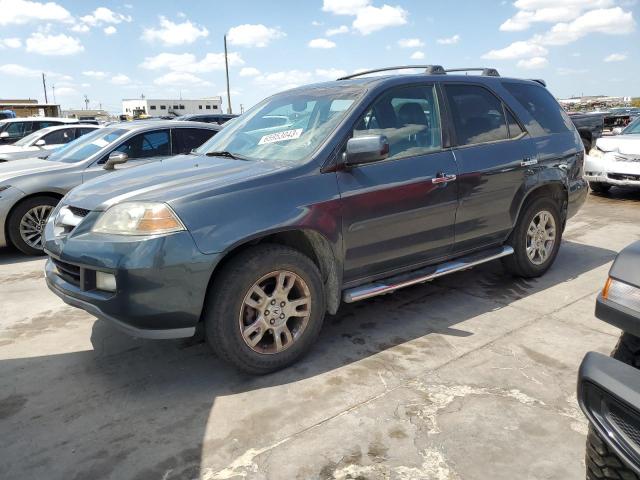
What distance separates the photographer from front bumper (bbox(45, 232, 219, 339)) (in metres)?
2.73

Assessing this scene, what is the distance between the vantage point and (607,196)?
9.45 metres

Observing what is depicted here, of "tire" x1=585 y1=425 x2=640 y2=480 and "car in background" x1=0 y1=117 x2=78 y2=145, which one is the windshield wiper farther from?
"car in background" x1=0 y1=117 x2=78 y2=145

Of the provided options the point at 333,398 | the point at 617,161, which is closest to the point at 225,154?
the point at 333,398

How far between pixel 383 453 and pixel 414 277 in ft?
5.09

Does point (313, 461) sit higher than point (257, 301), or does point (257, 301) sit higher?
point (257, 301)

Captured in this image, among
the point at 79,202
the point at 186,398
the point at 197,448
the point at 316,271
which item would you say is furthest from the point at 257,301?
the point at 79,202

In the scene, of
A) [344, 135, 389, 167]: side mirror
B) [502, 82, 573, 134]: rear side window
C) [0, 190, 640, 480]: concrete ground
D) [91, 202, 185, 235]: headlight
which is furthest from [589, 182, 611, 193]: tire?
[91, 202, 185, 235]: headlight

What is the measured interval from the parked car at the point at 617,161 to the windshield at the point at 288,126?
692cm

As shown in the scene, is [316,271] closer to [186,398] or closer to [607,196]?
[186,398]

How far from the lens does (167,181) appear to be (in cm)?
317

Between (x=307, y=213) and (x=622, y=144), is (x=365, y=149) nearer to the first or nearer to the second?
(x=307, y=213)

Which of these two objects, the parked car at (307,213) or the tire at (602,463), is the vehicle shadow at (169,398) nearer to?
the parked car at (307,213)

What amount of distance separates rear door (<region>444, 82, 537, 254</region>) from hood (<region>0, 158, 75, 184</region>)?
16.0ft

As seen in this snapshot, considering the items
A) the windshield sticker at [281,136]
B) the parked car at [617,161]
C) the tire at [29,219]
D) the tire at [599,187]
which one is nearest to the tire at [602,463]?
the windshield sticker at [281,136]
